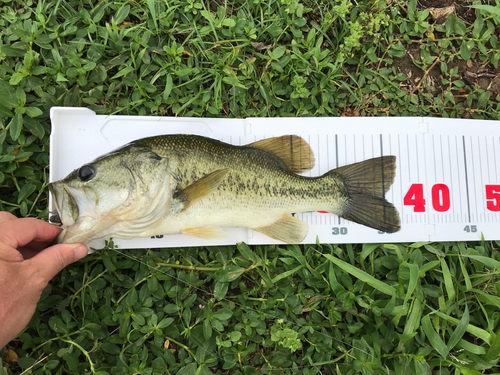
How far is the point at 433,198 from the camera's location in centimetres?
282

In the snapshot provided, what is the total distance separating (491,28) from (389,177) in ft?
6.12

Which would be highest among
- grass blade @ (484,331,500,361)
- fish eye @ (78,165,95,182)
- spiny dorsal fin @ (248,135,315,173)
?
spiny dorsal fin @ (248,135,315,173)

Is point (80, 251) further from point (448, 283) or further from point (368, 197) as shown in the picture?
point (448, 283)

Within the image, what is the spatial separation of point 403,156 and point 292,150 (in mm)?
1117

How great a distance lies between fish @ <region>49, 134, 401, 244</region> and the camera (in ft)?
6.61

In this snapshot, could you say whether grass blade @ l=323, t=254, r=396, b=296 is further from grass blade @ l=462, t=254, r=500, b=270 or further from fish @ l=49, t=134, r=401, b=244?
grass blade @ l=462, t=254, r=500, b=270

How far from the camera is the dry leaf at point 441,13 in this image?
9.93 ft

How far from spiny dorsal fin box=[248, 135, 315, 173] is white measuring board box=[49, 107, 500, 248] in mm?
239

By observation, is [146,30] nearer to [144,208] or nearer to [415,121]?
[144,208]

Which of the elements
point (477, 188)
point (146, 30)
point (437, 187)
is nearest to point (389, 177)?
point (437, 187)

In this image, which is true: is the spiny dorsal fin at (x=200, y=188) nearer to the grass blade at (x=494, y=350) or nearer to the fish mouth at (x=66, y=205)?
the fish mouth at (x=66, y=205)

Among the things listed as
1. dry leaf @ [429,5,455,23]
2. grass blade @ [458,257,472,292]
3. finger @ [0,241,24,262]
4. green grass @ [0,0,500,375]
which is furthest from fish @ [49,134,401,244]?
dry leaf @ [429,5,455,23]

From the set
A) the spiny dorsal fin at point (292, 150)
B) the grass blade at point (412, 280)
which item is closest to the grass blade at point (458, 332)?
the grass blade at point (412, 280)

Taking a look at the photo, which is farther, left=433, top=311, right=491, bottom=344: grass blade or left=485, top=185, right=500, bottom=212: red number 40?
left=485, top=185, right=500, bottom=212: red number 40
